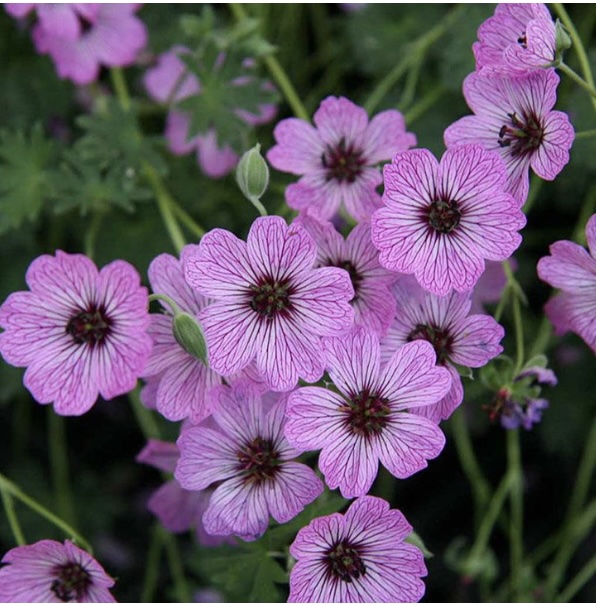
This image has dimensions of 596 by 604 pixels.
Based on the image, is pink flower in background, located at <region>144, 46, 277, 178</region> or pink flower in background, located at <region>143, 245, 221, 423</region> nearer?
pink flower in background, located at <region>143, 245, 221, 423</region>

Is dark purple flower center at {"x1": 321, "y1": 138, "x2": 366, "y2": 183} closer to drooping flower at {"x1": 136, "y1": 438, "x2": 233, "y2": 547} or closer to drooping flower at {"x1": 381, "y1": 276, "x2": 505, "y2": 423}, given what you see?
drooping flower at {"x1": 381, "y1": 276, "x2": 505, "y2": 423}

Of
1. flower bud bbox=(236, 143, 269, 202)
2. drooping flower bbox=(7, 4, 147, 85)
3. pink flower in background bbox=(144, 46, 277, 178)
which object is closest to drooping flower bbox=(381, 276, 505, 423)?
flower bud bbox=(236, 143, 269, 202)

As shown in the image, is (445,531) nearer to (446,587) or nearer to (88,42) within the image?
(446,587)

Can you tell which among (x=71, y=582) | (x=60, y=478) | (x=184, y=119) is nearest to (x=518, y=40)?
(x=184, y=119)

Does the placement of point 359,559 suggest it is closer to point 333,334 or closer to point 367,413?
point 367,413

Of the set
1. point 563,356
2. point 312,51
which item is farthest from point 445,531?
point 312,51

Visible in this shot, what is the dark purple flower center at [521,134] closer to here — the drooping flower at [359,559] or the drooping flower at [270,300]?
the drooping flower at [270,300]

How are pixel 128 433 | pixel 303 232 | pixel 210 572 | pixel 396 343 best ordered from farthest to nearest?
pixel 128 433, pixel 210 572, pixel 396 343, pixel 303 232
